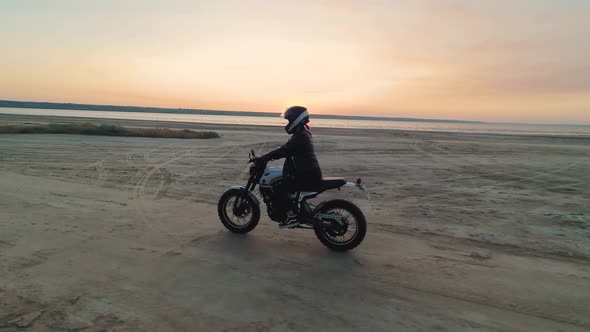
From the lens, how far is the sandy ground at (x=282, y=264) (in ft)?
10.2

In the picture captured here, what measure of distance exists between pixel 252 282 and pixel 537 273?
3.51 meters

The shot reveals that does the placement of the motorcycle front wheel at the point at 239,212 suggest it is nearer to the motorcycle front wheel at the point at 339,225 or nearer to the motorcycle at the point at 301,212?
the motorcycle at the point at 301,212

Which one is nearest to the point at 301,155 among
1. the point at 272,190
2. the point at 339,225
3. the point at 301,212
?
the point at 272,190

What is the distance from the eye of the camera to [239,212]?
212 inches

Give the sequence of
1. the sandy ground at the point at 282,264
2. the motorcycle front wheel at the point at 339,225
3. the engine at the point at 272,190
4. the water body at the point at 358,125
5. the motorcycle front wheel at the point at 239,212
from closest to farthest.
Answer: the sandy ground at the point at 282,264 → the motorcycle front wheel at the point at 339,225 → the engine at the point at 272,190 → the motorcycle front wheel at the point at 239,212 → the water body at the point at 358,125

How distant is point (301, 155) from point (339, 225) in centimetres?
113

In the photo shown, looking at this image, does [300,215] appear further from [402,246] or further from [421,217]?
[421,217]

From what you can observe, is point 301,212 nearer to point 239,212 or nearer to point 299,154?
point 299,154

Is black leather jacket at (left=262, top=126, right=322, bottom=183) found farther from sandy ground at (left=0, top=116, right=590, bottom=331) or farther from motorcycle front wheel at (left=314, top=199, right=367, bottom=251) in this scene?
sandy ground at (left=0, top=116, right=590, bottom=331)

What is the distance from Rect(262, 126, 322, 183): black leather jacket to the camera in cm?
470

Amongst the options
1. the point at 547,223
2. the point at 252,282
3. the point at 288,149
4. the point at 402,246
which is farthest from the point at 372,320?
the point at 547,223

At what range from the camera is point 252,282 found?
375 centimetres

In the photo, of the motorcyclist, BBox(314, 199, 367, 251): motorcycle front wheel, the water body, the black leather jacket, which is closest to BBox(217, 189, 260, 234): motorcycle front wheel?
the motorcyclist

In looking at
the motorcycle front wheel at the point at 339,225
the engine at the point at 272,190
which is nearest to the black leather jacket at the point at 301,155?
the engine at the point at 272,190
